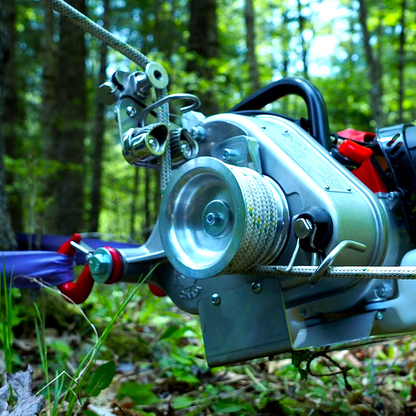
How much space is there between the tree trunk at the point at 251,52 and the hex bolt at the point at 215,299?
4524 mm

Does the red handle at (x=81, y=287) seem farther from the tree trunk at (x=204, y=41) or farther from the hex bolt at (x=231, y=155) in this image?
the tree trunk at (x=204, y=41)

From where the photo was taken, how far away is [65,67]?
26.7 feet

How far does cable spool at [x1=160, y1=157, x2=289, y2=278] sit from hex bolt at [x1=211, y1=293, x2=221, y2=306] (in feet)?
0.61

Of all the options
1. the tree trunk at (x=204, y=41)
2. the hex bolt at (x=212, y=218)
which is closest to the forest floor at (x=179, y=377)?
the hex bolt at (x=212, y=218)

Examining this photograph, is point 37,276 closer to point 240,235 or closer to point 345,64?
point 240,235

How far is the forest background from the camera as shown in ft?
19.8

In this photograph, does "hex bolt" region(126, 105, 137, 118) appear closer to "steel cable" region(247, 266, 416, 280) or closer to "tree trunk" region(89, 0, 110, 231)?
"steel cable" region(247, 266, 416, 280)

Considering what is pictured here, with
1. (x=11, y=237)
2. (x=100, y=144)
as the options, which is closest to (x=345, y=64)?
(x=100, y=144)

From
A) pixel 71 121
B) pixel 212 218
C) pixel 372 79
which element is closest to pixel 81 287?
pixel 212 218

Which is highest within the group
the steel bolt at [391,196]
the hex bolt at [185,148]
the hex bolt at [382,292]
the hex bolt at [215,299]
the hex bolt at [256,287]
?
the hex bolt at [185,148]

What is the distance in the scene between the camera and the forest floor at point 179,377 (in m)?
1.69

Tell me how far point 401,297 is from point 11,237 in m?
1.83

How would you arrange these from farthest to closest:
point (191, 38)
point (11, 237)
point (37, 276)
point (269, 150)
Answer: point (191, 38)
point (11, 237)
point (37, 276)
point (269, 150)

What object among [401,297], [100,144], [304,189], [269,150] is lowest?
[401,297]
